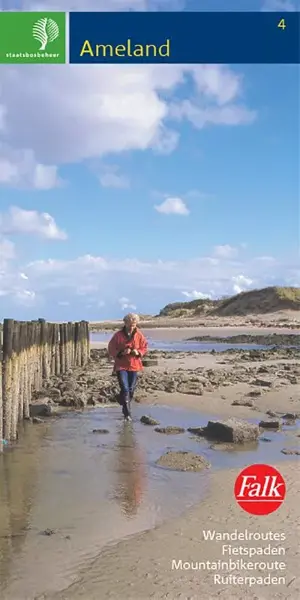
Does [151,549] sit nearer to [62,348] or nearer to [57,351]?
[57,351]

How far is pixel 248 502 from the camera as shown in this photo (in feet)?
18.2

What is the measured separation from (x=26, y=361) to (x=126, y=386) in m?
2.22

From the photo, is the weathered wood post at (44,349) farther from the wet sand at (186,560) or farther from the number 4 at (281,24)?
the number 4 at (281,24)

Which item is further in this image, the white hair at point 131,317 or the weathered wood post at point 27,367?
the weathered wood post at point 27,367

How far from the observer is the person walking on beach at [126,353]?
11.2 m

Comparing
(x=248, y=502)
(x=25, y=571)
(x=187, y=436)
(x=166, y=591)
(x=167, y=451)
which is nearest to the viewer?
(x=166, y=591)

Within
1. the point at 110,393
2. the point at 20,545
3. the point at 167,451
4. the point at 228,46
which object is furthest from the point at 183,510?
the point at 110,393

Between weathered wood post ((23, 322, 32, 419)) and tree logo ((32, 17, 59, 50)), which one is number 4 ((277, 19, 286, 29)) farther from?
weathered wood post ((23, 322, 32, 419))

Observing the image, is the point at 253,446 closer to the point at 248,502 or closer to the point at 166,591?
the point at 248,502

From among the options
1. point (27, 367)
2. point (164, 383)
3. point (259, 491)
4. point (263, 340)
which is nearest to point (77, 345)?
point (164, 383)

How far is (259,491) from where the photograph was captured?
5438 mm

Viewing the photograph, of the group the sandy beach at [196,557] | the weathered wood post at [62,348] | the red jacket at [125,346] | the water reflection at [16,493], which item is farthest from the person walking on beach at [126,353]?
the weathered wood post at [62,348]

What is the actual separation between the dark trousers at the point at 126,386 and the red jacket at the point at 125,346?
0.15m

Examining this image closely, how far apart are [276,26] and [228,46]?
0.52 meters
